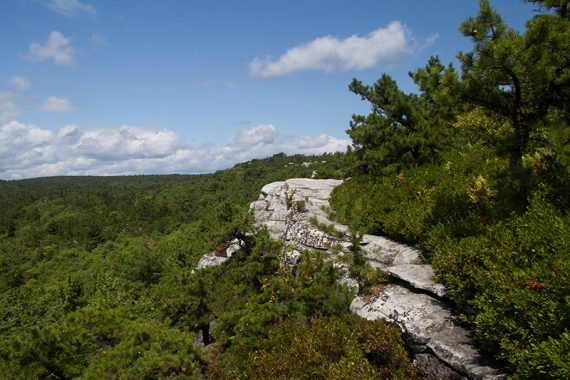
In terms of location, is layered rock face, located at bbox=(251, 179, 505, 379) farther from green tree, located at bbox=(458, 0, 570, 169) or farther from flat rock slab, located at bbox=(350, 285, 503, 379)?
green tree, located at bbox=(458, 0, 570, 169)

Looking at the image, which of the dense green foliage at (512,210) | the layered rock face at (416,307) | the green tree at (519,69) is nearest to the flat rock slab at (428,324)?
the layered rock face at (416,307)

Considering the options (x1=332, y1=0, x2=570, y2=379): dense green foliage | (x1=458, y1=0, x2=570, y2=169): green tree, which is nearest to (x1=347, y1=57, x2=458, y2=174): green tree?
(x1=332, y1=0, x2=570, y2=379): dense green foliage

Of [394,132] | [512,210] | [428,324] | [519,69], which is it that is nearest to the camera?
[519,69]

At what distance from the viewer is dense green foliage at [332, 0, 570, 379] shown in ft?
17.0

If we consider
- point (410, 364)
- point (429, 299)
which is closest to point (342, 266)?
point (429, 299)

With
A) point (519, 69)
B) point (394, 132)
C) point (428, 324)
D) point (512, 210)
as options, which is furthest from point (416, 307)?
point (394, 132)

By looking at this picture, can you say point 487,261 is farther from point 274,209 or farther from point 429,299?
point 274,209

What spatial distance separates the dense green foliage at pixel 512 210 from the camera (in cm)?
517

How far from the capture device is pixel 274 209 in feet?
59.9

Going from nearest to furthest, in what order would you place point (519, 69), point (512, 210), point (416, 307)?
point (519, 69) → point (512, 210) → point (416, 307)

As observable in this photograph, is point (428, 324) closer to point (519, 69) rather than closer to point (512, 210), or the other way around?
point (512, 210)

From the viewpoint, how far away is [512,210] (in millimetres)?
7355

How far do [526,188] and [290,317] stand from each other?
640 cm

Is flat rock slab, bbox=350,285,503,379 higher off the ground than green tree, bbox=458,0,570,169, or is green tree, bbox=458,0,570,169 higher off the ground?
green tree, bbox=458,0,570,169
